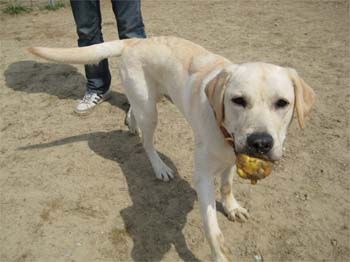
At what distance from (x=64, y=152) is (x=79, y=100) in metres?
1.04

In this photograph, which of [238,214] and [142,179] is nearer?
[238,214]

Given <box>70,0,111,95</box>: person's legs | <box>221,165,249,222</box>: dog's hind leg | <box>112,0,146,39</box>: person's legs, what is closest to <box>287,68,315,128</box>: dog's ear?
<box>221,165,249,222</box>: dog's hind leg

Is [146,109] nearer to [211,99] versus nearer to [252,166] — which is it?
[211,99]

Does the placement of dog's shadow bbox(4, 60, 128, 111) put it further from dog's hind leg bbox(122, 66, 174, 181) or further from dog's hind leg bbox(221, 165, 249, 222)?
dog's hind leg bbox(221, 165, 249, 222)

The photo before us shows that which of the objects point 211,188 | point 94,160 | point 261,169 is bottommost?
point 94,160

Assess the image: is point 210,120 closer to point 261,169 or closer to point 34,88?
point 261,169

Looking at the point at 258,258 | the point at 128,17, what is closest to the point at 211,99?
the point at 258,258

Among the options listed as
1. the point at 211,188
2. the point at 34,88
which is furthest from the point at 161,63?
the point at 34,88

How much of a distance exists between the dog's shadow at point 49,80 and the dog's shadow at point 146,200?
27.9 inches

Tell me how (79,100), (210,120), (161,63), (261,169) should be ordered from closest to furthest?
(261,169) → (210,120) → (161,63) → (79,100)

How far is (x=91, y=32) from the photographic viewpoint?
4090 millimetres

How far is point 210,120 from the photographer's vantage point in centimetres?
230

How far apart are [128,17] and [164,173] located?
71.2 inches

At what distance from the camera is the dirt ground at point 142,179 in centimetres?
261
